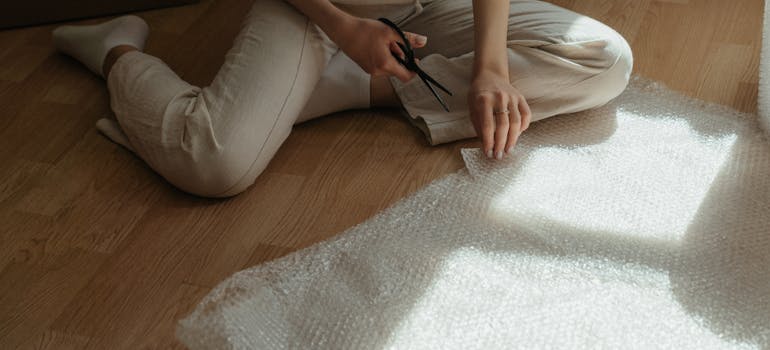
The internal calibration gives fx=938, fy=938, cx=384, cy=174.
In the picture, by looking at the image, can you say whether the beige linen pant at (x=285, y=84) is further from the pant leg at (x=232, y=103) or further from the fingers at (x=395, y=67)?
the fingers at (x=395, y=67)

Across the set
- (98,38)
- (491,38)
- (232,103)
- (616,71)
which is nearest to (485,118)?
(491,38)

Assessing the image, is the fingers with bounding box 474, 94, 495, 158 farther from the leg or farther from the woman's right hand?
the leg

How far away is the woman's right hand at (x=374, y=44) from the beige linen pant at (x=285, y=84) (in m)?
0.09

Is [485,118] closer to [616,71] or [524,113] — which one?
[524,113]

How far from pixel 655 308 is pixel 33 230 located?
0.87 metres

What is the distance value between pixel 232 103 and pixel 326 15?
193 millimetres

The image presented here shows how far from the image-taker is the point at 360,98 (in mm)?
1520

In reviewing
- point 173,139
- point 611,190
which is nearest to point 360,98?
point 173,139

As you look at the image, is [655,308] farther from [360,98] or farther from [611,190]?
[360,98]

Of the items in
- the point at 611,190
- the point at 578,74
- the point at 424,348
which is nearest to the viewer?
the point at 424,348

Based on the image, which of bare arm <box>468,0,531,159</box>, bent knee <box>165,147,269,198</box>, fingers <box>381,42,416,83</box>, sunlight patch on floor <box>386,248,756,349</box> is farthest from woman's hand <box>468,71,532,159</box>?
bent knee <box>165,147,269,198</box>

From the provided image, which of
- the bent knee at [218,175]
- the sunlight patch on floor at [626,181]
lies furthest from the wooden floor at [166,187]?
the sunlight patch on floor at [626,181]

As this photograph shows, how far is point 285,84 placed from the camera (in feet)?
4.62

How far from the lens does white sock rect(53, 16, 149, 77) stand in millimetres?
1643
